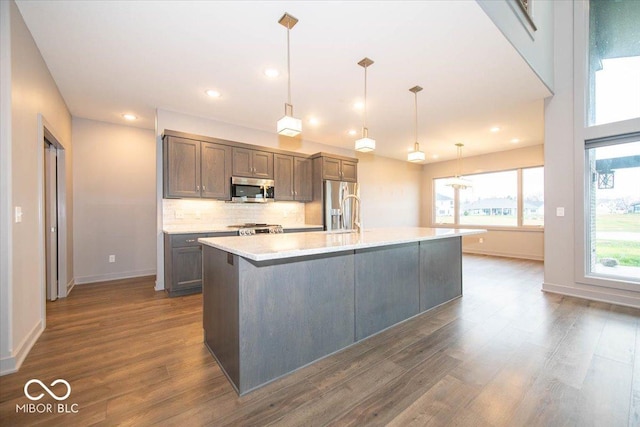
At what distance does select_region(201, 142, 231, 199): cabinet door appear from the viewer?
4.10 meters

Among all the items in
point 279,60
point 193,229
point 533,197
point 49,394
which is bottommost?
point 49,394

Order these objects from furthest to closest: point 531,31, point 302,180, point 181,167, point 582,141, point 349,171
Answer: point 349,171 → point 302,180 → point 181,167 → point 582,141 → point 531,31

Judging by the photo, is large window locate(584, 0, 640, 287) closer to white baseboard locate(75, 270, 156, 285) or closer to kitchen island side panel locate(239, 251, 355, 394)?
kitchen island side panel locate(239, 251, 355, 394)

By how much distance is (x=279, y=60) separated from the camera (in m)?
2.72

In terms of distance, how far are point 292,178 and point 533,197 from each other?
5.65 m

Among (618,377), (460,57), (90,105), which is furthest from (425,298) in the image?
(90,105)

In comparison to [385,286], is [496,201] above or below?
above

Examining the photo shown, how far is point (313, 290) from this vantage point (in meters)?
1.96

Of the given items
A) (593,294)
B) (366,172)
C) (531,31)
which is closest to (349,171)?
(366,172)

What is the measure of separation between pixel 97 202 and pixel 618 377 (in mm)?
6375

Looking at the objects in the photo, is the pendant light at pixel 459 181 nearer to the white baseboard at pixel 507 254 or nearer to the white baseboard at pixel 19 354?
the white baseboard at pixel 507 254

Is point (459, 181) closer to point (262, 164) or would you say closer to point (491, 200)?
point (491, 200)

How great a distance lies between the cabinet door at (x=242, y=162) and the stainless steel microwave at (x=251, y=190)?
99mm

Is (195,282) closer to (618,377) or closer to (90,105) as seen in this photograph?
(90,105)
